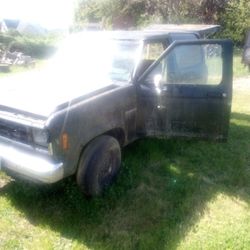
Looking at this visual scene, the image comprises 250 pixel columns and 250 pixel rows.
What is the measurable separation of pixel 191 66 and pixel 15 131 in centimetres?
263

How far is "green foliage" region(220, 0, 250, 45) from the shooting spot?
2008 centimetres

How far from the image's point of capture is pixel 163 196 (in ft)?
14.1

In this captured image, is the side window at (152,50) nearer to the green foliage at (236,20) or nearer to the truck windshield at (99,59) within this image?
the truck windshield at (99,59)

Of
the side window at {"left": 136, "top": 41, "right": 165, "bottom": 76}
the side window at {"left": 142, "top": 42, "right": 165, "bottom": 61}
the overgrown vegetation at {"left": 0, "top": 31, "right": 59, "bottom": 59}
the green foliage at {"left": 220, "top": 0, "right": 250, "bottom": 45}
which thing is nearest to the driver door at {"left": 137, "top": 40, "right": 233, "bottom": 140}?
the side window at {"left": 136, "top": 41, "right": 165, "bottom": 76}

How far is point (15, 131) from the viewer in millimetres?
3797

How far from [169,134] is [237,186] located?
111cm

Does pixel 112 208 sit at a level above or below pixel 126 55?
below

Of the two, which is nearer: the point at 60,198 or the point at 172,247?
the point at 172,247

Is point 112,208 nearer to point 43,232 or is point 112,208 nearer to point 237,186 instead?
point 43,232

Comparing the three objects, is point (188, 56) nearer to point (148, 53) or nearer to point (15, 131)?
point (148, 53)

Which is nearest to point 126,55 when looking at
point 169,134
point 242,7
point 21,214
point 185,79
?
point 185,79

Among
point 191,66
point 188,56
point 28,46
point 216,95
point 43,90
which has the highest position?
point 188,56

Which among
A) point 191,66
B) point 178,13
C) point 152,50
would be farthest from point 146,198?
point 178,13

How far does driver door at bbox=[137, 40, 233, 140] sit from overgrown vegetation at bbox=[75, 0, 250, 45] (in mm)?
17145
